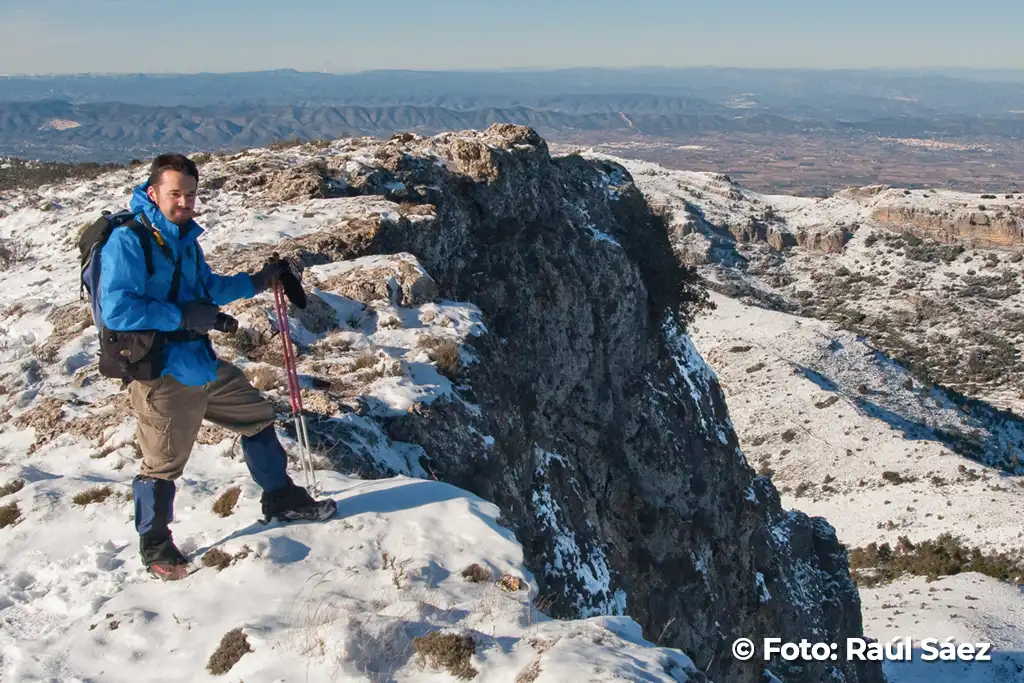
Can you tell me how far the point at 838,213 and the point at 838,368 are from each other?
126 ft

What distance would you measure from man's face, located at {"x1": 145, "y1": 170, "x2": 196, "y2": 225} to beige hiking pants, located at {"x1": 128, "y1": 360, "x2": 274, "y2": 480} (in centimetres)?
124

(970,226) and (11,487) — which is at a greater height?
(11,487)

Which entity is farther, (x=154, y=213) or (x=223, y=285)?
(x=223, y=285)

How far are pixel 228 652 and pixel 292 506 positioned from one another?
4.89 ft

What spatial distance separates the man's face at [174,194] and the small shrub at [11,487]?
3.66 meters

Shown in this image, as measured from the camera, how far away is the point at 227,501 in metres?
6.73

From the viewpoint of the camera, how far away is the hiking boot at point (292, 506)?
6.27 meters

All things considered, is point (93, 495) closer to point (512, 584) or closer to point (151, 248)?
point (151, 248)

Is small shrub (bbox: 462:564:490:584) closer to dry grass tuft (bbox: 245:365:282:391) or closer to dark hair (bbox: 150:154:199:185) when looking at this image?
dark hair (bbox: 150:154:199:185)

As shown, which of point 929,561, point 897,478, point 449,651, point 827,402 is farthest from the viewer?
point 827,402

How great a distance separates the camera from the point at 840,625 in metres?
22.6

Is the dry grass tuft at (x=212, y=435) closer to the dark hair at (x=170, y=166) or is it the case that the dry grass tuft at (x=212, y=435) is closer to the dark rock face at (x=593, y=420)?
the dark rock face at (x=593, y=420)

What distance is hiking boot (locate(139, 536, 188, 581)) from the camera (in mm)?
5754

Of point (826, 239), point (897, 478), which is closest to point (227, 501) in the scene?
point (897, 478)
